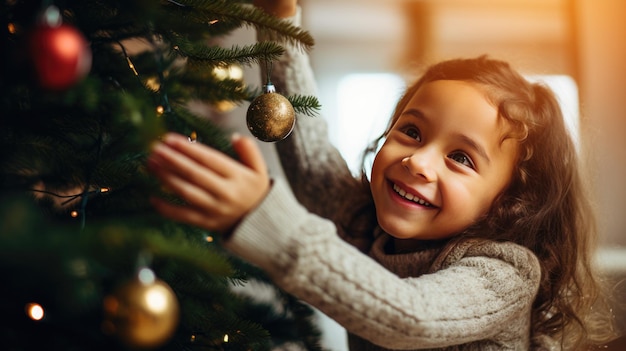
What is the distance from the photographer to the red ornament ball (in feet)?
1.19

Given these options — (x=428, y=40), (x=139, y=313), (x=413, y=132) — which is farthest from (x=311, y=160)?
(x=428, y=40)

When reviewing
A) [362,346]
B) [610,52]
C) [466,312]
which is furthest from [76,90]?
[610,52]

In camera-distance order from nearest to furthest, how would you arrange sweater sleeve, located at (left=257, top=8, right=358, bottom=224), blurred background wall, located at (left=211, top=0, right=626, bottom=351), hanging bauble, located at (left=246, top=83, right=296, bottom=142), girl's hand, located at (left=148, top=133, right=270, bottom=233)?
girl's hand, located at (left=148, top=133, right=270, bottom=233) < hanging bauble, located at (left=246, top=83, right=296, bottom=142) < sweater sleeve, located at (left=257, top=8, right=358, bottom=224) < blurred background wall, located at (left=211, top=0, right=626, bottom=351)

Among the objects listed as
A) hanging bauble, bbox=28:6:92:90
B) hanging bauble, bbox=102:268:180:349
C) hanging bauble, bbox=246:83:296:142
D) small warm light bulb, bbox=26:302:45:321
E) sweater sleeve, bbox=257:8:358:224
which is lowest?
sweater sleeve, bbox=257:8:358:224

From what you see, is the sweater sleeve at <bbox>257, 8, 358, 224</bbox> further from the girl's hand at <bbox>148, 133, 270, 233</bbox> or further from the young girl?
the girl's hand at <bbox>148, 133, 270, 233</bbox>

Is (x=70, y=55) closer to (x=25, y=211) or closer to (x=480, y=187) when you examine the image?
(x=25, y=211)

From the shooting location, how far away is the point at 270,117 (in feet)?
2.21

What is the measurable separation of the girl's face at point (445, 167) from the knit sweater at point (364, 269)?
0.19 ft

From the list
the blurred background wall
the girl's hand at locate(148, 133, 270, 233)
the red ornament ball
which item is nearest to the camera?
the red ornament ball

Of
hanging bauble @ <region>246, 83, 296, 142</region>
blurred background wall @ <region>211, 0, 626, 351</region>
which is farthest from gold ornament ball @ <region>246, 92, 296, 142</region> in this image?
blurred background wall @ <region>211, 0, 626, 351</region>

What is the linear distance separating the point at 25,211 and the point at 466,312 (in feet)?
1.72

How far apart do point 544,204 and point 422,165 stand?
24 centimetres

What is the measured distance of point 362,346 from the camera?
98cm

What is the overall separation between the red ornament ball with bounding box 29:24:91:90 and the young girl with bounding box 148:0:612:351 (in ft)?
0.45
